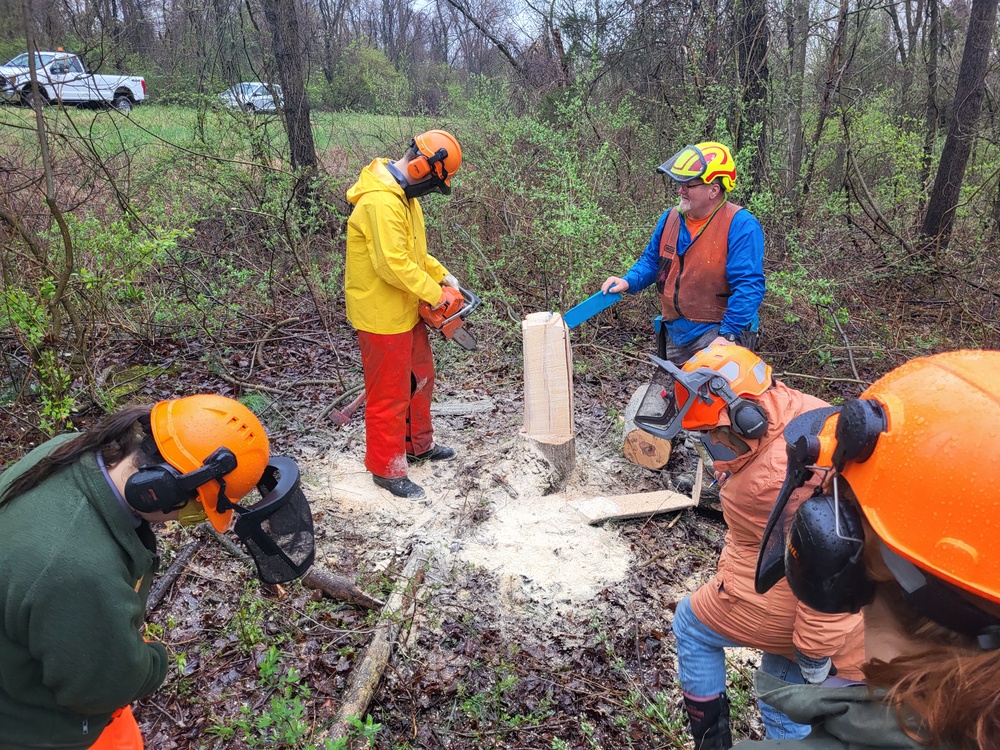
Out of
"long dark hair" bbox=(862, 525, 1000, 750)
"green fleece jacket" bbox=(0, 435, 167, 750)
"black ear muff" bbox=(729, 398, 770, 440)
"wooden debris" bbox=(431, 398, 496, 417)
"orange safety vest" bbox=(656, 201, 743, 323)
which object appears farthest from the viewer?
"wooden debris" bbox=(431, 398, 496, 417)

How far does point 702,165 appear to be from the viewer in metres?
3.79

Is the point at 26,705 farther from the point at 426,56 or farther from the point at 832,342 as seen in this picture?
the point at 426,56

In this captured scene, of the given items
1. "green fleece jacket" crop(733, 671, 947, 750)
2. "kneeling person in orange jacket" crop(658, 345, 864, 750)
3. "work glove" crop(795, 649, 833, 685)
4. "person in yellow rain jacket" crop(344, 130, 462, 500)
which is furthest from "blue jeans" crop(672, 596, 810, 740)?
"person in yellow rain jacket" crop(344, 130, 462, 500)

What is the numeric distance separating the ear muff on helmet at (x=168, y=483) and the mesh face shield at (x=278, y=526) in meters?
0.20

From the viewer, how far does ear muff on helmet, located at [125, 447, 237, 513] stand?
168cm

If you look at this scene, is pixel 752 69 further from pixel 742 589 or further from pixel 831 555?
pixel 831 555

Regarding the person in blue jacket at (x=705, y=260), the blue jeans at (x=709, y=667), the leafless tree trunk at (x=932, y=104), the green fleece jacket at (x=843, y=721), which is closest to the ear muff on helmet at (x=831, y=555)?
the green fleece jacket at (x=843, y=721)

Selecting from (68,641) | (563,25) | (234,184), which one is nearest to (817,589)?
(68,641)

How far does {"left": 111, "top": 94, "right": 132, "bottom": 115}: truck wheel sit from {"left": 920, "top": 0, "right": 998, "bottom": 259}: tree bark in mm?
9039

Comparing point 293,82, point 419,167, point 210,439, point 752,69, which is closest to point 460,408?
point 419,167

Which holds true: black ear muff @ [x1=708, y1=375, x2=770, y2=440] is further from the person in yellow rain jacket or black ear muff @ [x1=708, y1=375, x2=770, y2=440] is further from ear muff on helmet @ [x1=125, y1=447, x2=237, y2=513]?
the person in yellow rain jacket

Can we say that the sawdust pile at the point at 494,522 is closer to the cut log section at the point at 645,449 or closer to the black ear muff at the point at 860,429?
the cut log section at the point at 645,449

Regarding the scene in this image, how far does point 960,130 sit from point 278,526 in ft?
28.6

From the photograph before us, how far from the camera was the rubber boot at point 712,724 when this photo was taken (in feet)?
7.51
